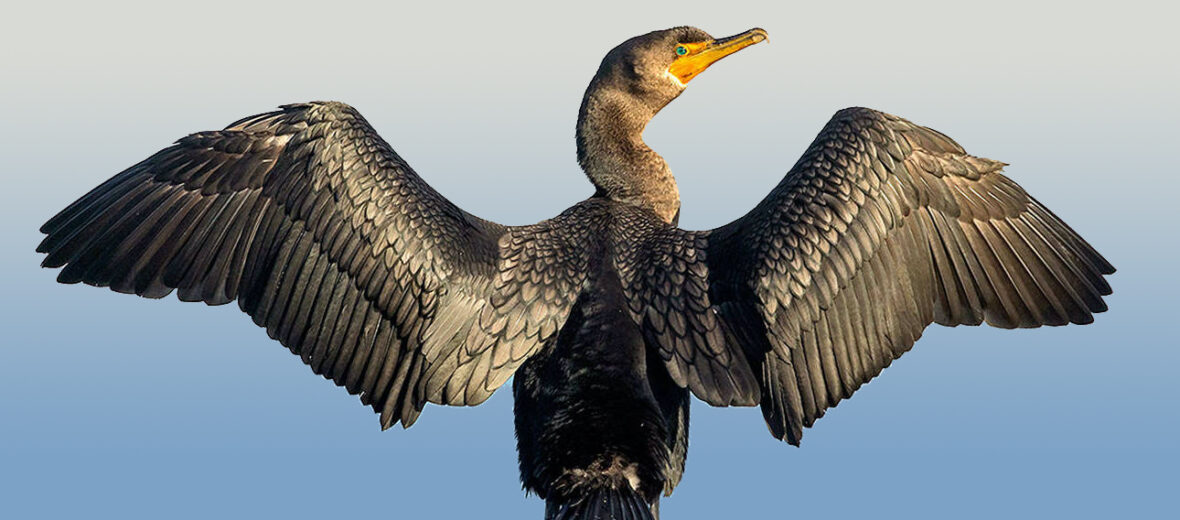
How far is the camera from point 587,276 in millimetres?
8117

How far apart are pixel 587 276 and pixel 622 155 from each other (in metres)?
1.15

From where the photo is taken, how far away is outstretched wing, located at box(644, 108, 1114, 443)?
7906mm

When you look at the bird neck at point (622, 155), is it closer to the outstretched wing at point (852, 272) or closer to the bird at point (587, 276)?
the bird at point (587, 276)

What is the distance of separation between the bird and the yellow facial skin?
4.10 feet

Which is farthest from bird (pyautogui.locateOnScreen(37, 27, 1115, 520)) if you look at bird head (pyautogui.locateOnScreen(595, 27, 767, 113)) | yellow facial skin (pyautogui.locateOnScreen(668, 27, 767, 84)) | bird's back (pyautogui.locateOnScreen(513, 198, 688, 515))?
yellow facial skin (pyautogui.locateOnScreen(668, 27, 767, 84))

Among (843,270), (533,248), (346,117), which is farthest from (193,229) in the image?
(843,270)

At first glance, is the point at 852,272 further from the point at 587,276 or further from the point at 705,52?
the point at 705,52

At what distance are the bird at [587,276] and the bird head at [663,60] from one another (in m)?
1.03

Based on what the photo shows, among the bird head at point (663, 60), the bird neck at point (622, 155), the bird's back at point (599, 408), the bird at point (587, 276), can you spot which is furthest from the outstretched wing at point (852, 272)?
the bird head at point (663, 60)

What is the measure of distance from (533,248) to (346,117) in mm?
1112

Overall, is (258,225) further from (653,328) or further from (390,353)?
(653,328)

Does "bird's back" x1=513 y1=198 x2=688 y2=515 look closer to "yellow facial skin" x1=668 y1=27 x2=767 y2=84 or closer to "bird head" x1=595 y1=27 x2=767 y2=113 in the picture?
"bird head" x1=595 y1=27 x2=767 y2=113

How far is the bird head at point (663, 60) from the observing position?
9.23 metres

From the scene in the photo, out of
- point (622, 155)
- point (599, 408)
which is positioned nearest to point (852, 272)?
point (599, 408)
